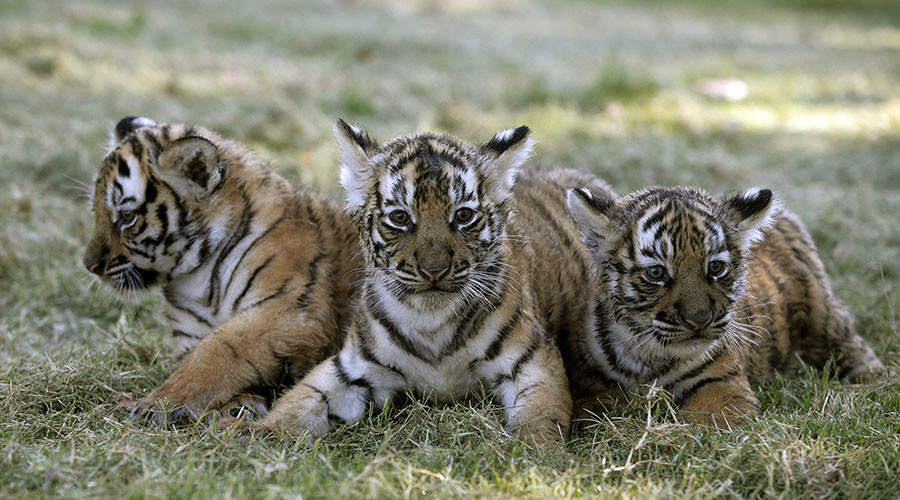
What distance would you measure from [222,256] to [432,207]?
4.60ft

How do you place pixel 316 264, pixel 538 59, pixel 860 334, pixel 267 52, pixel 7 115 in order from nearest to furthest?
pixel 316 264 < pixel 860 334 < pixel 7 115 < pixel 267 52 < pixel 538 59

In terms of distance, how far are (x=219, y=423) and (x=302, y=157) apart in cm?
385

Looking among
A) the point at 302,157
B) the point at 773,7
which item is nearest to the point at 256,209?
the point at 302,157

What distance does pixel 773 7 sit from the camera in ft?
69.9

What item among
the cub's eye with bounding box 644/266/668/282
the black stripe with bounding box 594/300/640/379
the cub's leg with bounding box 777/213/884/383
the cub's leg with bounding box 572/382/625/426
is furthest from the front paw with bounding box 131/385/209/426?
the cub's leg with bounding box 777/213/884/383

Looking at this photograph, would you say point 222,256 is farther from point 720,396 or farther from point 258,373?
point 720,396

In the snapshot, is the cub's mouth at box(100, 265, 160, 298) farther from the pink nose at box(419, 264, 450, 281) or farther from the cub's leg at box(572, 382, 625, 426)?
the cub's leg at box(572, 382, 625, 426)

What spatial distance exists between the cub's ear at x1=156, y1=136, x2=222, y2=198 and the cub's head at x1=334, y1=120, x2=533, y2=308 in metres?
0.76

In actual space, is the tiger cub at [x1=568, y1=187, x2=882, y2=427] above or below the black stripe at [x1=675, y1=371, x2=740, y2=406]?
above

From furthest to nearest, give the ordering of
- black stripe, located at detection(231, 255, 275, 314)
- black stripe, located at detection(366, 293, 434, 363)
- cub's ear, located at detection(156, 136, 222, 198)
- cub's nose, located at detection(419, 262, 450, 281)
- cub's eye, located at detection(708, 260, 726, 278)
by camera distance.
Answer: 1. black stripe, located at detection(231, 255, 275, 314)
2. cub's ear, located at detection(156, 136, 222, 198)
3. black stripe, located at detection(366, 293, 434, 363)
4. cub's eye, located at detection(708, 260, 726, 278)
5. cub's nose, located at detection(419, 262, 450, 281)

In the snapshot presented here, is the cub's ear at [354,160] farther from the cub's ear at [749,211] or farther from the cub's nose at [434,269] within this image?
the cub's ear at [749,211]

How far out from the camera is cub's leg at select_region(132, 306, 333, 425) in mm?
3750

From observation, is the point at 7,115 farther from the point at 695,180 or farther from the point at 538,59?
the point at 538,59

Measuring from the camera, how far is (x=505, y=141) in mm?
3807
